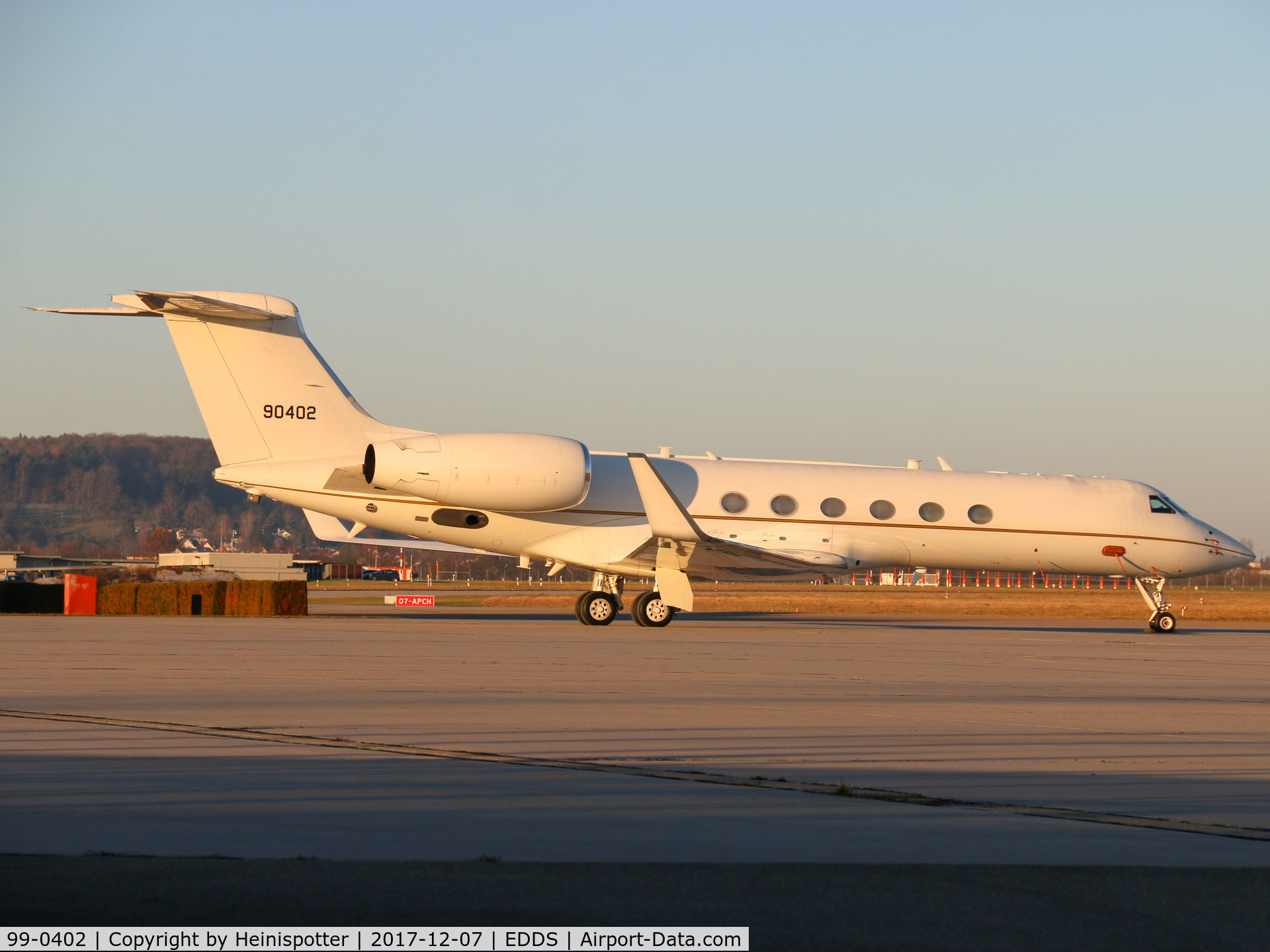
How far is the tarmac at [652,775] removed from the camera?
14.0 feet

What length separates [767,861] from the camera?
4441mm

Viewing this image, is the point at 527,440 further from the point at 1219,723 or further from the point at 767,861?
the point at 767,861

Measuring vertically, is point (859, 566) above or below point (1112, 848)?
above

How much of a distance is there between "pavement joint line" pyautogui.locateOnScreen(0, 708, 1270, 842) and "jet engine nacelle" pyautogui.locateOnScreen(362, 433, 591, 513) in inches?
504

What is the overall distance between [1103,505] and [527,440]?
12.2 metres

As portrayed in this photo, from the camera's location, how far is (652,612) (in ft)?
74.0

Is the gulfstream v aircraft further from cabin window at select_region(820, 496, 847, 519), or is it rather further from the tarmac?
the tarmac

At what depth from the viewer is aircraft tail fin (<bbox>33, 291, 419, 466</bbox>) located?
21297mm

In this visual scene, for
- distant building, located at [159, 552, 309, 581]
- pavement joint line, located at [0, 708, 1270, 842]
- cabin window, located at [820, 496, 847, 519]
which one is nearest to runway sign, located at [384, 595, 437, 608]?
cabin window, located at [820, 496, 847, 519]

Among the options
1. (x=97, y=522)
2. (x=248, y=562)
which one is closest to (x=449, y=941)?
(x=248, y=562)

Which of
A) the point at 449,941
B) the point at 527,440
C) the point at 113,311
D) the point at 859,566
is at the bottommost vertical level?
the point at 449,941

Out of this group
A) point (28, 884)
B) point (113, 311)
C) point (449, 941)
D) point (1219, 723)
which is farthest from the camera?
point (113, 311)

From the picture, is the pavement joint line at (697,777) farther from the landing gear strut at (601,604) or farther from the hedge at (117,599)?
the hedge at (117,599)
